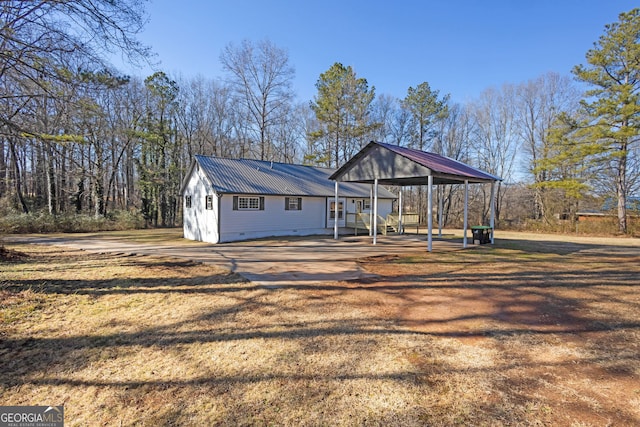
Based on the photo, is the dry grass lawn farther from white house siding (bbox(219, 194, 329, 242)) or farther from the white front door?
the white front door

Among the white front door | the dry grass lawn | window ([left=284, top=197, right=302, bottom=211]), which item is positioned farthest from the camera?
the white front door

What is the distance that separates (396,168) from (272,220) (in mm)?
7531

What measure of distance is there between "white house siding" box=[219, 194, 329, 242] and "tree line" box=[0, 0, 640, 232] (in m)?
6.46

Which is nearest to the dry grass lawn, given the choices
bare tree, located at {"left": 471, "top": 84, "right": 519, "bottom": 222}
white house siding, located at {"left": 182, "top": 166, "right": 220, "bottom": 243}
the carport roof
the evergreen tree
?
the carport roof

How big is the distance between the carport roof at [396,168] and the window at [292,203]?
12.1 feet

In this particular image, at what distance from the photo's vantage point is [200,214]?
54.2 feet

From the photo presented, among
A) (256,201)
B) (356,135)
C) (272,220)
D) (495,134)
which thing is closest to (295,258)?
(256,201)

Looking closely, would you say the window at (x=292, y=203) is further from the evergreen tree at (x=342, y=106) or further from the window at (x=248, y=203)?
the evergreen tree at (x=342, y=106)

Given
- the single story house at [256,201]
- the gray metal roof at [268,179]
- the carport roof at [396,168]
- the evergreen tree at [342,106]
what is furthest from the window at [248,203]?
the evergreen tree at [342,106]

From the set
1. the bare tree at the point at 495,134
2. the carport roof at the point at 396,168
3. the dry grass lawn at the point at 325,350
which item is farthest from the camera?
the bare tree at the point at 495,134

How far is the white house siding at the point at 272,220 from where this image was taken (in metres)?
15.4

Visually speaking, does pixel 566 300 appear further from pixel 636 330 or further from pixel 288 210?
pixel 288 210

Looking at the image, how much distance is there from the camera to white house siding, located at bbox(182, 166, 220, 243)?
608 inches

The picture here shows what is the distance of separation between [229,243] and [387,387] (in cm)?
1274
